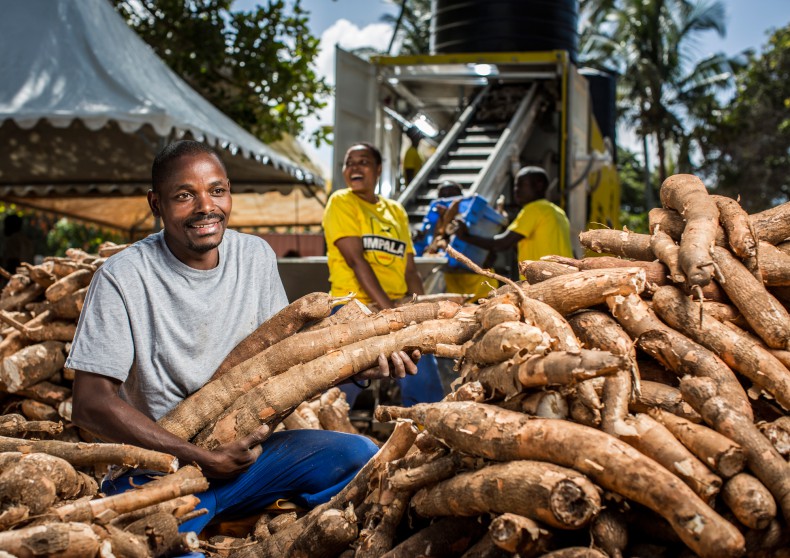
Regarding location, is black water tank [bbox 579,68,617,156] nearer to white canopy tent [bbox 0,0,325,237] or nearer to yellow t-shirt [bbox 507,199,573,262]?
white canopy tent [bbox 0,0,325,237]

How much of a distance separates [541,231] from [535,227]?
0.23ft

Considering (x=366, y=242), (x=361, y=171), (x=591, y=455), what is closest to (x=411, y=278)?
(x=366, y=242)

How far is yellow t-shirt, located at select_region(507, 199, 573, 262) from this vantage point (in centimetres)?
642

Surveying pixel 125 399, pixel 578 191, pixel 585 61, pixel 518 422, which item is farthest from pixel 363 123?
pixel 585 61

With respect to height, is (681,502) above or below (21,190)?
below

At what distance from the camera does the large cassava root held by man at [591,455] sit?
203cm

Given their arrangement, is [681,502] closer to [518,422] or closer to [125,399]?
[518,422]

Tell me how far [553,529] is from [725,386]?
837 millimetres

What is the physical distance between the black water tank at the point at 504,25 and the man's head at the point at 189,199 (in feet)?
31.5

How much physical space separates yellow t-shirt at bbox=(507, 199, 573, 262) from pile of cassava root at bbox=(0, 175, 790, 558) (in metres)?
2.81

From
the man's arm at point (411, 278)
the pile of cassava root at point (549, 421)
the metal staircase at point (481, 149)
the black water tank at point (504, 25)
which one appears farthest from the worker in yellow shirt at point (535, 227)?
the black water tank at point (504, 25)

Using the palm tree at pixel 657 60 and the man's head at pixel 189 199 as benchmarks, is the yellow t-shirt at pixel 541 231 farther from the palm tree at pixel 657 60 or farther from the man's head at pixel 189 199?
the palm tree at pixel 657 60

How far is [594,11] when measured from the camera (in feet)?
96.7

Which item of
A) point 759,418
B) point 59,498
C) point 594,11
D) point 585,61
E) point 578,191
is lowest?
point 59,498
